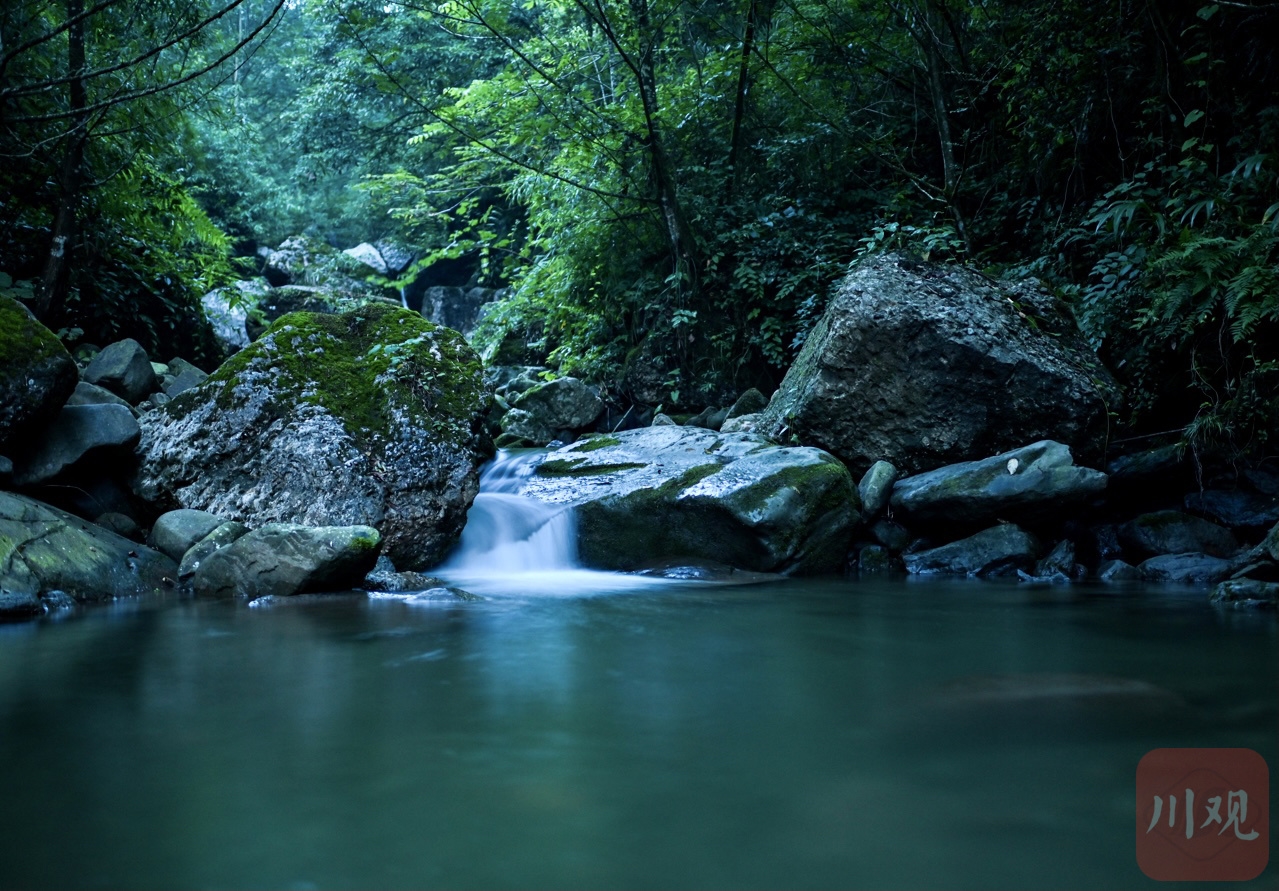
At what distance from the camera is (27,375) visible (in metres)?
5.75

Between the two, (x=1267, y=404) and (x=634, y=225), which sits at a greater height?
(x=634, y=225)

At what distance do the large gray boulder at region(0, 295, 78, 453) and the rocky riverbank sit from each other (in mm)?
15

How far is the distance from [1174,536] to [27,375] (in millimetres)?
8392

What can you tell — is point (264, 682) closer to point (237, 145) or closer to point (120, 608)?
point (120, 608)

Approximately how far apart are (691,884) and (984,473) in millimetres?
5704

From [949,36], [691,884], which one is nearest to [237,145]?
[949,36]

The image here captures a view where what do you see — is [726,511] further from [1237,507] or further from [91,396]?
[91,396]

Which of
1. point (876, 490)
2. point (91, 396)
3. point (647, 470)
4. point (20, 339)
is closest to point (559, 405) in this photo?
point (647, 470)

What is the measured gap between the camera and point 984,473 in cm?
678

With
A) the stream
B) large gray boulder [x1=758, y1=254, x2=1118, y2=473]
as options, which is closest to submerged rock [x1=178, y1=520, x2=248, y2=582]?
the stream

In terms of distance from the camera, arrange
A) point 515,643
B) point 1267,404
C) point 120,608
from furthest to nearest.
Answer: point 1267,404 < point 120,608 < point 515,643

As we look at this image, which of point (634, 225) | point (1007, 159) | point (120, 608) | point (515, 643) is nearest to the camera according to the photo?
point (515, 643)

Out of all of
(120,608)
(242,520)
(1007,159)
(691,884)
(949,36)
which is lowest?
(691,884)

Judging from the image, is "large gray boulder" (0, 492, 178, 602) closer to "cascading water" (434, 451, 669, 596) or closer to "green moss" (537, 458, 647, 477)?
"cascading water" (434, 451, 669, 596)
